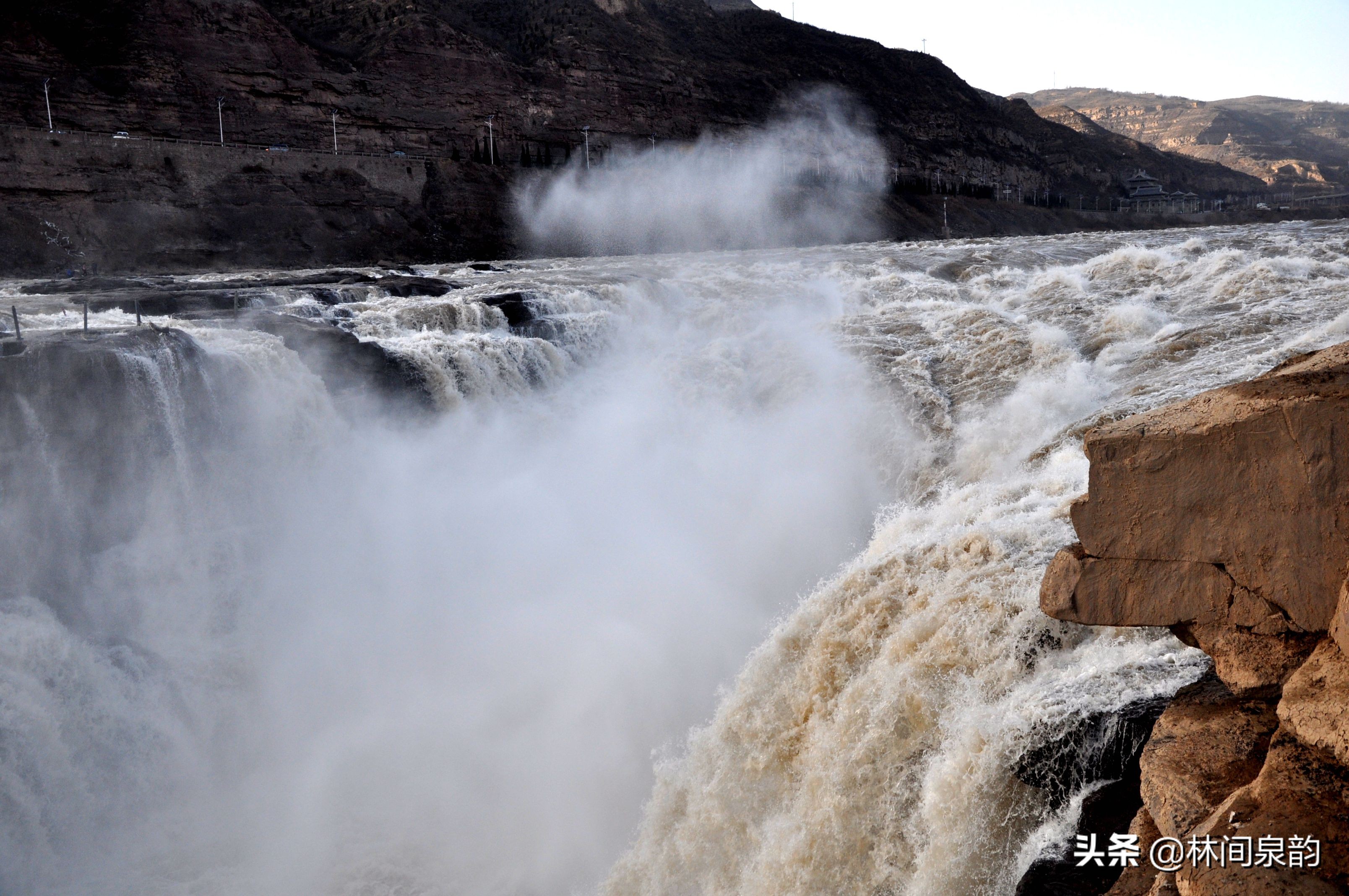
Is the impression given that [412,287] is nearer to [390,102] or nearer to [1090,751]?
[1090,751]

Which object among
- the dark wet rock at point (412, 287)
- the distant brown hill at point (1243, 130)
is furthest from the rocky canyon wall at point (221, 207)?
the distant brown hill at point (1243, 130)

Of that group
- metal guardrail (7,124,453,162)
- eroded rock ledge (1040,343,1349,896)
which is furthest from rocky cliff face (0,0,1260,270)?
eroded rock ledge (1040,343,1349,896)

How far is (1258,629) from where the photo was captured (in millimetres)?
3324

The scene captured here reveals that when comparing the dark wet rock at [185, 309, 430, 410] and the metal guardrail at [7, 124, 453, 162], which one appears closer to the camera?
the dark wet rock at [185, 309, 430, 410]

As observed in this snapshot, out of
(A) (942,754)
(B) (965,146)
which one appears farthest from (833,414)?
(B) (965,146)

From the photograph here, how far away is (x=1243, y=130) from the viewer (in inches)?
4970

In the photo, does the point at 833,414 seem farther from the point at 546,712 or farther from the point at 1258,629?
the point at 1258,629

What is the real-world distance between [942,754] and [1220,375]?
6269 mm

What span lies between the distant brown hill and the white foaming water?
9767cm

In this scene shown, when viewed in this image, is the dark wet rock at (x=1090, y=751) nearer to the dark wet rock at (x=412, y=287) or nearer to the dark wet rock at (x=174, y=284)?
the dark wet rock at (x=174, y=284)

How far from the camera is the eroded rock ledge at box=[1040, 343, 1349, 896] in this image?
2.81 metres

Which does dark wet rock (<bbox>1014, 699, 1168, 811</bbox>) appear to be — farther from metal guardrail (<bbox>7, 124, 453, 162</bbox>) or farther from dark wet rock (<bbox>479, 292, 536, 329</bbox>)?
metal guardrail (<bbox>7, 124, 453, 162</bbox>)

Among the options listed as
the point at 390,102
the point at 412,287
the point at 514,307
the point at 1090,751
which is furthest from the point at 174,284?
the point at 390,102

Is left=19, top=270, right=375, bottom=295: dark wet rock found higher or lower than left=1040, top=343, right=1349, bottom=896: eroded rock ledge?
higher
